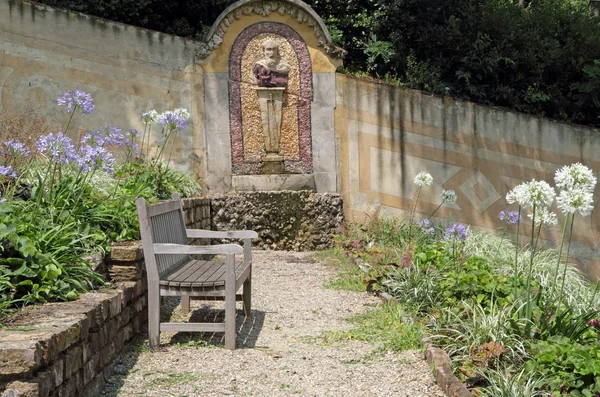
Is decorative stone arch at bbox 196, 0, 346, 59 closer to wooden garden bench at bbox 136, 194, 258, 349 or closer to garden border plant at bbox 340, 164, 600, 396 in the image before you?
garden border plant at bbox 340, 164, 600, 396

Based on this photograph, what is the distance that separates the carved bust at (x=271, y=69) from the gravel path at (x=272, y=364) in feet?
16.8

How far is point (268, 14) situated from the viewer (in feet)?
36.3

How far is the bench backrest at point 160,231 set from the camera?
5.15 meters

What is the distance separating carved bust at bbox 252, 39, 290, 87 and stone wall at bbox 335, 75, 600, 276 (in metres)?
0.81

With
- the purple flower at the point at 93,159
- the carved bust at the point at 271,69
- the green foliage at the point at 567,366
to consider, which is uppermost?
the carved bust at the point at 271,69

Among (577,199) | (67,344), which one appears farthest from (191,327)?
Result: (577,199)

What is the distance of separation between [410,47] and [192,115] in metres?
3.89

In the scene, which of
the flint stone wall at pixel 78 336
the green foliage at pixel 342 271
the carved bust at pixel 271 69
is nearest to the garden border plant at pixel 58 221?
the flint stone wall at pixel 78 336

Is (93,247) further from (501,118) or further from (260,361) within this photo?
(501,118)

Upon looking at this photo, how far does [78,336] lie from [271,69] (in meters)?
7.75

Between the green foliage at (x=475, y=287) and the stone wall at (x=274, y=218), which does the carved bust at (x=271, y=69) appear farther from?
the green foliage at (x=475, y=287)

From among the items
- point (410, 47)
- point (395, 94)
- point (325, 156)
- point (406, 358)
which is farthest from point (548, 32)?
point (406, 358)

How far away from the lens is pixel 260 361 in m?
4.95

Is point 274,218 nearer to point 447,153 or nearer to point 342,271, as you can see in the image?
point 342,271
